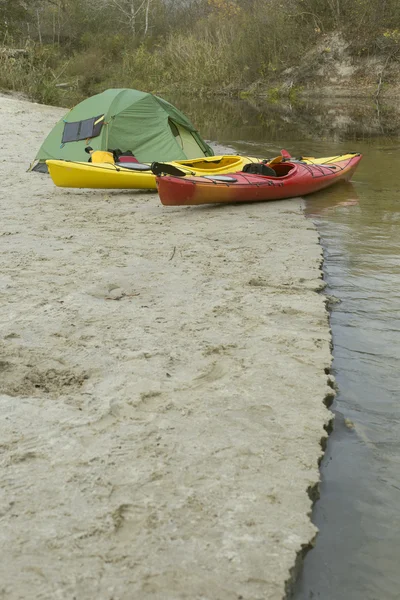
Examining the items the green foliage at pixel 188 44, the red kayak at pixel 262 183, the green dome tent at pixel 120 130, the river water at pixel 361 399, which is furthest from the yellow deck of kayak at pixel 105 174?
the green foliage at pixel 188 44

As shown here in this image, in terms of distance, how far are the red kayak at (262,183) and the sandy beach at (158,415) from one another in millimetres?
1105

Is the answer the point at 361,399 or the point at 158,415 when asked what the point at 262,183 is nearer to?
the point at 361,399

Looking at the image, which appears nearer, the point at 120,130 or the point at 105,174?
the point at 105,174

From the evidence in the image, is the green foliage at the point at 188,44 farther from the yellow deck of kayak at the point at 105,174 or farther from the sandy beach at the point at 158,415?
the sandy beach at the point at 158,415

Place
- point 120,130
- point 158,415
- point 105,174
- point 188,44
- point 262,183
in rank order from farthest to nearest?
point 188,44
point 120,130
point 105,174
point 262,183
point 158,415

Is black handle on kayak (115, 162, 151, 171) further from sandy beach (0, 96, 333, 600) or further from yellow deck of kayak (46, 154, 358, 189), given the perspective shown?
sandy beach (0, 96, 333, 600)

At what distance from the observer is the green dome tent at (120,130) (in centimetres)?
803

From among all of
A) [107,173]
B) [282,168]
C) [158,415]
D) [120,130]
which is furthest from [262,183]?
[158,415]

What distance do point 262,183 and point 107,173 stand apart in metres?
1.59

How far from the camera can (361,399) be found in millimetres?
3018

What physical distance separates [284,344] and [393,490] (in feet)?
3.63

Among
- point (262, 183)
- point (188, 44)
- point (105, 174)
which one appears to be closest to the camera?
point (262, 183)

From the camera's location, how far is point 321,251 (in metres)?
5.09

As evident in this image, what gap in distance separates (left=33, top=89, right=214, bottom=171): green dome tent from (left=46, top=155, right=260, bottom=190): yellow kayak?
1.03m
